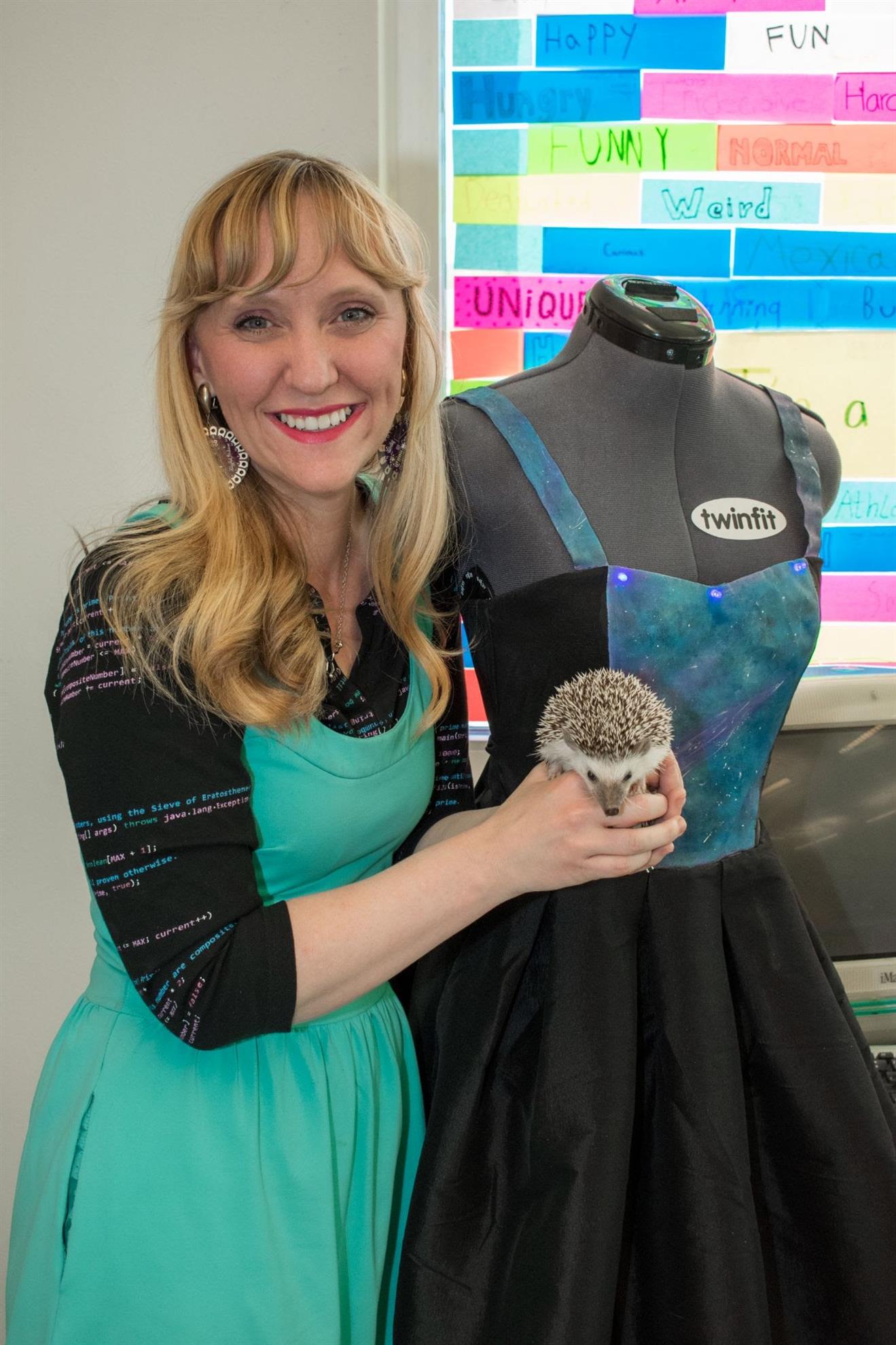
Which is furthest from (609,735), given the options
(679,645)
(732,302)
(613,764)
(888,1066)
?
(732,302)

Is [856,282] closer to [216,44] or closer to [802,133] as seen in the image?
[802,133]

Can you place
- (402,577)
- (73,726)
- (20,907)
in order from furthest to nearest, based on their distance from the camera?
1. (20,907)
2. (402,577)
3. (73,726)

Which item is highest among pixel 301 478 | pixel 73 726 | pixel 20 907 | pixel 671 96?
pixel 671 96

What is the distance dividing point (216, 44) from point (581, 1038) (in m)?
1.74

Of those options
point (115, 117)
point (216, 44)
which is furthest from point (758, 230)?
point (115, 117)

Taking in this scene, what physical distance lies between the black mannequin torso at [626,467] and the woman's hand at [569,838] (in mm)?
302

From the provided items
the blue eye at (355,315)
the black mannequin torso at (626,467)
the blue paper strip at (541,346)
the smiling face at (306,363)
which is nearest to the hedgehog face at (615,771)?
the black mannequin torso at (626,467)

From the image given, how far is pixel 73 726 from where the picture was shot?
3.11 feet

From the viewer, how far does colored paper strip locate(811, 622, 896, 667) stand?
219 cm

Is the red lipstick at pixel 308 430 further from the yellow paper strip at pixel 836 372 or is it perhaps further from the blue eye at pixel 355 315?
the yellow paper strip at pixel 836 372

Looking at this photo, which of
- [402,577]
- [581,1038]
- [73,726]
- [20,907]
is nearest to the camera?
[73,726]

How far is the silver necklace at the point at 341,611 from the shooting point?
3.65 ft

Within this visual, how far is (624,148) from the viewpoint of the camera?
2.01 meters

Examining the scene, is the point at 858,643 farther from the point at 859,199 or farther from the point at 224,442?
the point at 224,442
